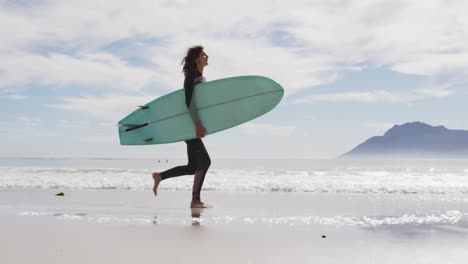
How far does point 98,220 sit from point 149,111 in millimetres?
2347

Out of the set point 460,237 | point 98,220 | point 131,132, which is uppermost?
point 131,132

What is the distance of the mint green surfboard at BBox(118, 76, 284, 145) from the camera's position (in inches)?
233

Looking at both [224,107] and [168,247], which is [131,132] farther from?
[168,247]

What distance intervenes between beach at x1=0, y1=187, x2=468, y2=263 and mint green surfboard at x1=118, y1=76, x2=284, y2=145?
908mm

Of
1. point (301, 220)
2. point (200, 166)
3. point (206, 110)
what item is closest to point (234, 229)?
point (301, 220)

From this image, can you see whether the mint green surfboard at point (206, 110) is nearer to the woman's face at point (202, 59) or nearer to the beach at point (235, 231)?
the woman's face at point (202, 59)

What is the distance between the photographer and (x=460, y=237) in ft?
11.7

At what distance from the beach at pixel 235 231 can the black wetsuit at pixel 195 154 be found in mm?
401

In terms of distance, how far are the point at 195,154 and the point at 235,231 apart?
1.80 meters

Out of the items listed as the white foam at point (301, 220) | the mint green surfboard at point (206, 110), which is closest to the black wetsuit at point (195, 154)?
the mint green surfboard at point (206, 110)

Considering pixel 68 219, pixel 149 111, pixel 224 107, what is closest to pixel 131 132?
pixel 149 111

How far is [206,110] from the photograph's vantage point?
594 cm

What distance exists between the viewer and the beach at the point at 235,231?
2848mm

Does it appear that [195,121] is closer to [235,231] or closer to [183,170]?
[183,170]
